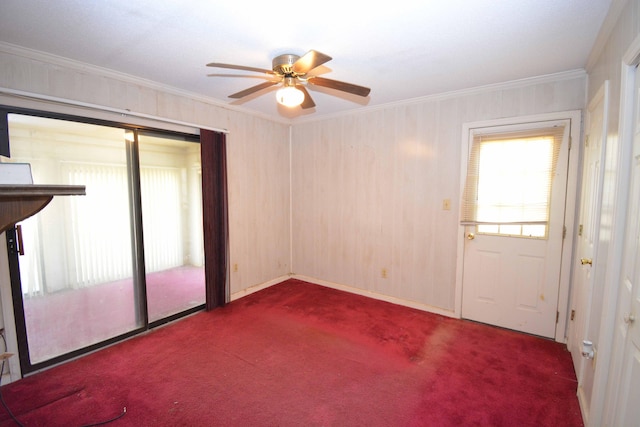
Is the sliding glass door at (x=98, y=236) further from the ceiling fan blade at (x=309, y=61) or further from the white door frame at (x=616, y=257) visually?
the white door frame at (x=616, y=257)

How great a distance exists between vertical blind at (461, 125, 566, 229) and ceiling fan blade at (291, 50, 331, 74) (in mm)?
2001

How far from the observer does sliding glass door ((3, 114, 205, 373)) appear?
2279mm

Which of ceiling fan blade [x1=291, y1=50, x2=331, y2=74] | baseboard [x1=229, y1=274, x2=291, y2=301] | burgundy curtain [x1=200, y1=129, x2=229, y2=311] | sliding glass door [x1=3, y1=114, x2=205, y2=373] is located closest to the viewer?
ceiling fan blade [x1=291, y1=50, x2=331, y2=74]

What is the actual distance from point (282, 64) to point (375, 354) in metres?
2.45

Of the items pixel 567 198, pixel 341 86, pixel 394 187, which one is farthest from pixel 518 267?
pixel 341 86

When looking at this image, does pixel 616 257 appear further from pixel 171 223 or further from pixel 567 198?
pixel 171 223

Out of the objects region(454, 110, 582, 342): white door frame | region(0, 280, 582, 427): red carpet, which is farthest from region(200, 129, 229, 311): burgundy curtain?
region(454, 110, 582, 342): white door frame

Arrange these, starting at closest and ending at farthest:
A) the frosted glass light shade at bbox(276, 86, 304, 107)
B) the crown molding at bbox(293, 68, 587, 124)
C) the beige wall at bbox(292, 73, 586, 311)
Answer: the frosted glass light shade at bbox(276, 86, 304, 107)
the crown molding at bbox(293, 68, 587, 124)
the beige wall at bbox(292, 73, 586, 311)

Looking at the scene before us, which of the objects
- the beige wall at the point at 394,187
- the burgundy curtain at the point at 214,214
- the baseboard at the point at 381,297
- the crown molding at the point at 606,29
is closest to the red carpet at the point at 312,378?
the baseboard at the point at 381,297

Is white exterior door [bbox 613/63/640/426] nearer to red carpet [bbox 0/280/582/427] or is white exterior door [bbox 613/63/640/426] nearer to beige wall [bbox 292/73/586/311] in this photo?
red carpet [bbox 0/280/582/427]

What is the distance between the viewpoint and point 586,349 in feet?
5.82

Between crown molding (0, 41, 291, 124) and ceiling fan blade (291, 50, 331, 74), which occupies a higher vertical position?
crown molding (0, 41, 291, 124)

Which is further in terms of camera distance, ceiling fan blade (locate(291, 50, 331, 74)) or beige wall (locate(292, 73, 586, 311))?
beige wall (locate(292, 73, 586, 311))

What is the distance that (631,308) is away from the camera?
126cm
